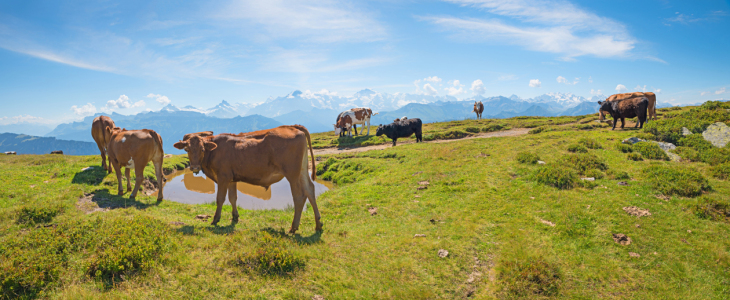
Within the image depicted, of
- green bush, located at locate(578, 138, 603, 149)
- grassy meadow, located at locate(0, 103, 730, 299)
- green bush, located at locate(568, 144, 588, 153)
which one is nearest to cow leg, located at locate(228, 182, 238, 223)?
grassy meadow, located at locate(0, 103, 730, 299)

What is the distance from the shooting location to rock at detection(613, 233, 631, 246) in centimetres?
744

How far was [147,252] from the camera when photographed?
5844 mm

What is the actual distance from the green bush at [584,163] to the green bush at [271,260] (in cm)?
1201

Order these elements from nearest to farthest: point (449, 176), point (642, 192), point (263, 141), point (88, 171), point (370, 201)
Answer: point (263, 141) → point (642, 192) → point (370, 201) → point (449, 176) → point (88, 171)

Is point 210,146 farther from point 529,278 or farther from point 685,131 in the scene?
point 685,131

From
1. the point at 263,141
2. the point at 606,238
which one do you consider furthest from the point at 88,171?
the point at 606,238

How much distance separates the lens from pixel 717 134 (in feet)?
48.5

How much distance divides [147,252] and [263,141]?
3.68 meters

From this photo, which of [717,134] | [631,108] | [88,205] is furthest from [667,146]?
[88,205]

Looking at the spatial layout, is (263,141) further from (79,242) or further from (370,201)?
(370,201)

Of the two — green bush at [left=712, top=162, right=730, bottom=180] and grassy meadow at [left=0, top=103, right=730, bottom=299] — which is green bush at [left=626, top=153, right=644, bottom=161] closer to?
grassy meadow at [left=0, top=103, right=730, bottom=299]

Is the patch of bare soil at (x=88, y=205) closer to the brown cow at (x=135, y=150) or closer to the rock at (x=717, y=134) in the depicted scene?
the brown cow at (x=135, y=150)

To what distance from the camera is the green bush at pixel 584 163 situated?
1259 cm

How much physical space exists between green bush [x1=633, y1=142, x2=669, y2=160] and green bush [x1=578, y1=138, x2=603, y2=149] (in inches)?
60.1
